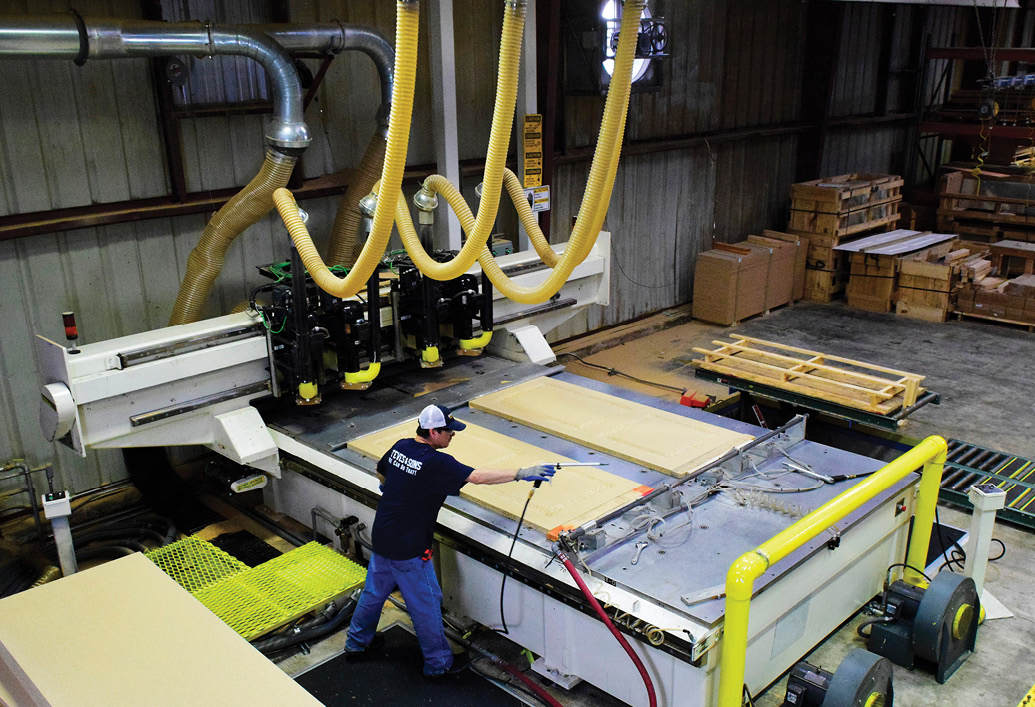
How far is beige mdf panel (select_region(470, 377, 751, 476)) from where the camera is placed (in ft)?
17.1

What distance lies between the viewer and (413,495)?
14.1 ft

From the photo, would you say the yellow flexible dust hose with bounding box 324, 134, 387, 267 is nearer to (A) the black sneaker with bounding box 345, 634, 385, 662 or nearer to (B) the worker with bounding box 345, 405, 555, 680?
(B) the worker with bounding box 345, 405, 555, 680

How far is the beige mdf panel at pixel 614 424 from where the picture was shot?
17.1 feet

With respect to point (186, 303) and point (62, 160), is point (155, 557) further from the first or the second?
point (62, 160)

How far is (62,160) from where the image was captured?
5980mm

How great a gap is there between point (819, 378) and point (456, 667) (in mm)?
3694

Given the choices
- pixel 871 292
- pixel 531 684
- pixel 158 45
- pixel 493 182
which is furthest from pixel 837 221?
pixel 531 684

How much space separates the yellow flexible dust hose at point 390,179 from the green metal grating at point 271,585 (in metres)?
1.54

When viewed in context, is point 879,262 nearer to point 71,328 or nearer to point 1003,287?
point 1003,287

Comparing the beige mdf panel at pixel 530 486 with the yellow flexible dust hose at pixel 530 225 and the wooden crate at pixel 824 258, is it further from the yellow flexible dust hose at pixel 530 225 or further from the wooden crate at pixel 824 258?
the wooden crate at pixel 824 258

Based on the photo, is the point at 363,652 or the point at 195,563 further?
the point at 195,563

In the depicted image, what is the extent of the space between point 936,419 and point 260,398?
18.8ft

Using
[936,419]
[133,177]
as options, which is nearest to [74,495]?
[133,177]

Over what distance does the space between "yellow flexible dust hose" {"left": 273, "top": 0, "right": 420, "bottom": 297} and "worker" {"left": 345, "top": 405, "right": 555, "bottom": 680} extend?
924 millimetres
